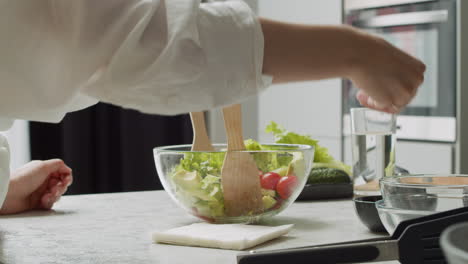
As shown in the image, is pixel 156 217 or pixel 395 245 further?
pixel 156 217

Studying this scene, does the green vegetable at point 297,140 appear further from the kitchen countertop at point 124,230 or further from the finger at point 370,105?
the finger at point 370,105

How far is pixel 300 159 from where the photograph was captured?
1256 mm

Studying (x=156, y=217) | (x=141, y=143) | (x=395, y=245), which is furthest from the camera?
(x=141, y=143)

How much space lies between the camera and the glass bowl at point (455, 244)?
0.36 meters

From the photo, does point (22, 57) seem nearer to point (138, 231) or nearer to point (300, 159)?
point (138, 231)

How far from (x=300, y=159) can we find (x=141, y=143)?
97.6 inches

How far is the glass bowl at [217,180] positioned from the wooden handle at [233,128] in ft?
0.13

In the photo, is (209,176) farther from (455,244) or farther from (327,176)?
(455,244)

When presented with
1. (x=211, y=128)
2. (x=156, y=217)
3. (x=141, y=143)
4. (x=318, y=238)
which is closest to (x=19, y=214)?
(x=156, y=217)

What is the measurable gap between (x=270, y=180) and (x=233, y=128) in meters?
0.11

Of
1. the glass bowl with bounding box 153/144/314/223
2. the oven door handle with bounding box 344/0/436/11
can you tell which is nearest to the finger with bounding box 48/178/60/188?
the glass bowl with bounding box 153/144/314/223

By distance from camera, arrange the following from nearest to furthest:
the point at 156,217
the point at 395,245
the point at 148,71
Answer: the point at 395,245 < the point at 148,71 < the point at 156,217

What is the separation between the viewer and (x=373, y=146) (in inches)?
48.9

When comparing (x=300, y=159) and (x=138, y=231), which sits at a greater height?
(x=300, y=159)
